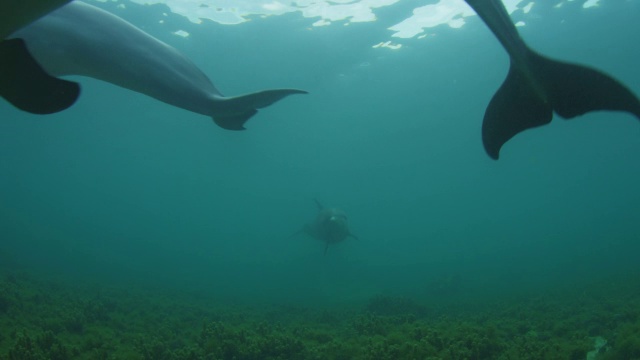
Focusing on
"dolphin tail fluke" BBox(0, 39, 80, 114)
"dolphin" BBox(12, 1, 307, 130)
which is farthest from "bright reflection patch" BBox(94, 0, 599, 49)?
"dolphin tail fluke" BBox(0, 39, 80, 114)

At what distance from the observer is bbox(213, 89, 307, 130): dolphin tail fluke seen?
2809 mm

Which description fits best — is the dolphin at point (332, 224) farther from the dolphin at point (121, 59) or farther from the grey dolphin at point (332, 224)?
the dolphin at point (121, 59)

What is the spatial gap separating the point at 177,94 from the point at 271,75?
3510 cm

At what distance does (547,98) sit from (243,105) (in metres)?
2.10

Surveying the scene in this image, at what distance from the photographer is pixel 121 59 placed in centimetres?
259

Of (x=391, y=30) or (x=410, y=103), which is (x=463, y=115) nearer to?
(x=410, y=103)

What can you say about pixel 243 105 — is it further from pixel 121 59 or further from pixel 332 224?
pixel 332 224

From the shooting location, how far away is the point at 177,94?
9.13ft

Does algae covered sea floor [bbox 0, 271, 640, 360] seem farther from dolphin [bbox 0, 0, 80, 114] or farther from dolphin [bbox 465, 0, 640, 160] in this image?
dolphin [bbox 0, 0, 80, 114]

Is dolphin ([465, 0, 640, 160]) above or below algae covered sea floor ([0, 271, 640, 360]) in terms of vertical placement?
above

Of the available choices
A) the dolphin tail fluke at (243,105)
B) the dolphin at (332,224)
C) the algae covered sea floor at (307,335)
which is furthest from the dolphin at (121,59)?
the dolphin at (332,224)

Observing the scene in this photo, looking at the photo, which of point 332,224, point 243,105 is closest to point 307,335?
point 243,105

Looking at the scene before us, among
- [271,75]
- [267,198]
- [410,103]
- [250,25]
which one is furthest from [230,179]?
[250,25]

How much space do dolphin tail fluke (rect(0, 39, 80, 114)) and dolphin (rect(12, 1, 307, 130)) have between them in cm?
30
